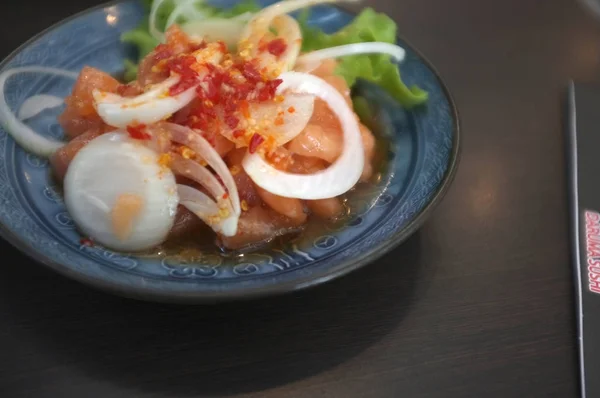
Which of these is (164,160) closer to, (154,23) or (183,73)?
(183,73)

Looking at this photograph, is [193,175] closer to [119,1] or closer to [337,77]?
[337,77]

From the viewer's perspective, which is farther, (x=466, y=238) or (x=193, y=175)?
(x=466, y=238)

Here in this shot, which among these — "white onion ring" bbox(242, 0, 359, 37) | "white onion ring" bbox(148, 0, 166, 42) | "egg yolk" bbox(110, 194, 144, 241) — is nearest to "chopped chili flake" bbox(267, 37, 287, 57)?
"white onion ring" bbox(242, 0, 359, 37)

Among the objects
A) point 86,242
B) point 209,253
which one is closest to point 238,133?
point 209,253

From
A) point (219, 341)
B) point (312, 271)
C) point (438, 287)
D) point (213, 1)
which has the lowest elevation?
point (219, 341)

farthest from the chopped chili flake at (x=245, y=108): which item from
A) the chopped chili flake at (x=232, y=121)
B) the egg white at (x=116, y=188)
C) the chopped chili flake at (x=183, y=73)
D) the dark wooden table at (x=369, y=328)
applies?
the dark wooden table at (x=369, y=328)

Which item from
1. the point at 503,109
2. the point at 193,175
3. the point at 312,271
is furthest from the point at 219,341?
the point at 503,109

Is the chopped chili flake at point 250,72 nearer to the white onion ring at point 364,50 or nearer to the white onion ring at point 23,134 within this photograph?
the white onion ring at point 364,50
